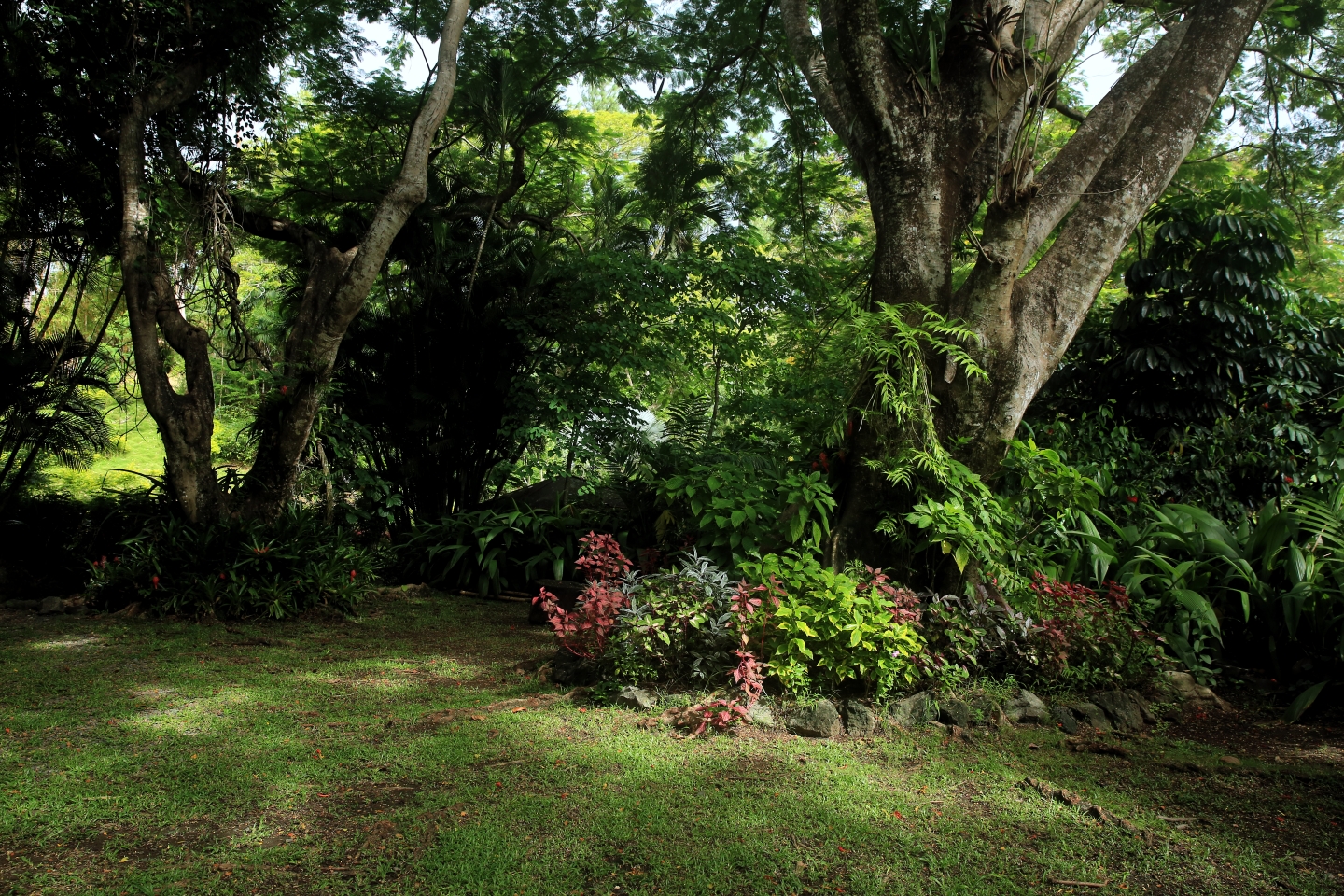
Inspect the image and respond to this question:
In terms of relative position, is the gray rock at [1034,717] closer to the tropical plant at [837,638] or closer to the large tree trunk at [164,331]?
the tropical plant at [837,638]

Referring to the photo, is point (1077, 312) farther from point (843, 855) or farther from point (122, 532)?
point (122, 532)

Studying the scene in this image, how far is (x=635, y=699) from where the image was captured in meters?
3.65

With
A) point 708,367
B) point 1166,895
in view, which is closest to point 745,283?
point 708,367

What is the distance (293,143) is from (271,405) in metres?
4.00

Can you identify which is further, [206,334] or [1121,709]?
[206,334]

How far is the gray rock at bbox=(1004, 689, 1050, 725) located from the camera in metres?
3.59

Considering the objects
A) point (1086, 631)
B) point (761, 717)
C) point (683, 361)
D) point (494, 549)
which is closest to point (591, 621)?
point (761, 717)

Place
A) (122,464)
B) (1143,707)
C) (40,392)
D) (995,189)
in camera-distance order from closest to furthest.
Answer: (1143,707) → (995,189) → (40,392) → (122,464)

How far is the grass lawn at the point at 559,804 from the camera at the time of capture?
7.50ft

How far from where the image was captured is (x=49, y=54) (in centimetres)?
535

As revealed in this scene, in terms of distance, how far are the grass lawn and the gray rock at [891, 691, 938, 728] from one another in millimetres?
88

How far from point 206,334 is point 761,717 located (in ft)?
16.3

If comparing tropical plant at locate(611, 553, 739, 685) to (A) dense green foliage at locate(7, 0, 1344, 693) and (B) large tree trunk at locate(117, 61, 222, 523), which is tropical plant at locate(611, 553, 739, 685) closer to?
(A) dense green foliage at locate(7, 0, 1344, 693)

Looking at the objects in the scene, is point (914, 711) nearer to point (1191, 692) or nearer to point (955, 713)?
point (955, 713)
